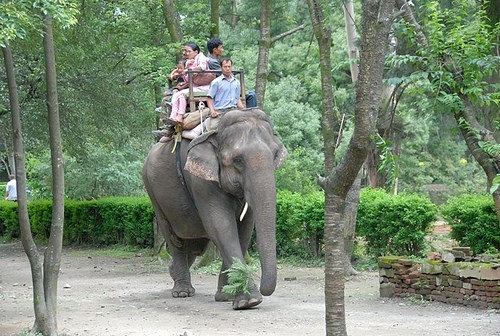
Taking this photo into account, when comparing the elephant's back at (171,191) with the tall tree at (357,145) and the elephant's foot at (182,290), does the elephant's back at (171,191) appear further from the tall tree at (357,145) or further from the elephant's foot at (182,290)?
the tall tree at (357,145)

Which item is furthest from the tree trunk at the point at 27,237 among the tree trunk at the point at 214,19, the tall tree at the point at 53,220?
the tree trunk at the point at 214,19

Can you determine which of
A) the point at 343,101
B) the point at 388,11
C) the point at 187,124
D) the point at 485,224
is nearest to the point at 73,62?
the point at 187,124

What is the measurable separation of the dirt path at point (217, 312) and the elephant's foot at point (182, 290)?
16 cm

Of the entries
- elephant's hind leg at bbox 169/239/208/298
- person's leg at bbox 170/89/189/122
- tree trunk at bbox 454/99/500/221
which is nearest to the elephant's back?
elephant's hind leg at bbox 169/239/208/298

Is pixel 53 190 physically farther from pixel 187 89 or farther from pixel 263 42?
pixel 263 42

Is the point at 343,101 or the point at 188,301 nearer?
the point at 188,301

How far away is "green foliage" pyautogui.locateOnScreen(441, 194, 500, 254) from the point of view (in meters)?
15.4

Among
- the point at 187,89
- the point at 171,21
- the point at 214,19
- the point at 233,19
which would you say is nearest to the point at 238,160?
the point at 187,89

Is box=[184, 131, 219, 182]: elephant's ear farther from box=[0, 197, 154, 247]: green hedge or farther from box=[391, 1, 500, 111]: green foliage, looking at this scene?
box=[0, 197, 154, 247]: green hedge

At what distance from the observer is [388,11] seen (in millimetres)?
7082

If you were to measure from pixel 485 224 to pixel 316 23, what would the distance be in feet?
19.3

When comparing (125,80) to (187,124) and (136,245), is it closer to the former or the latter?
(136,245)

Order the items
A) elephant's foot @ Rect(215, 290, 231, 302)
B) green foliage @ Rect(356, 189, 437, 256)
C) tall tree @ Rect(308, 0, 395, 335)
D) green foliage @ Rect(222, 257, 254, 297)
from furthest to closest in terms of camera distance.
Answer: green foliage @ Rect(356, 189, 437, 256)
elephant's foot @ Rect(215, 290, 231, 302)
green foliage @ Rect(222, 257, 254, 297)
tall tree @ Rect(308, 0, 395, 335)

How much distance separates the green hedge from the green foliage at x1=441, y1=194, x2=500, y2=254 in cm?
904
